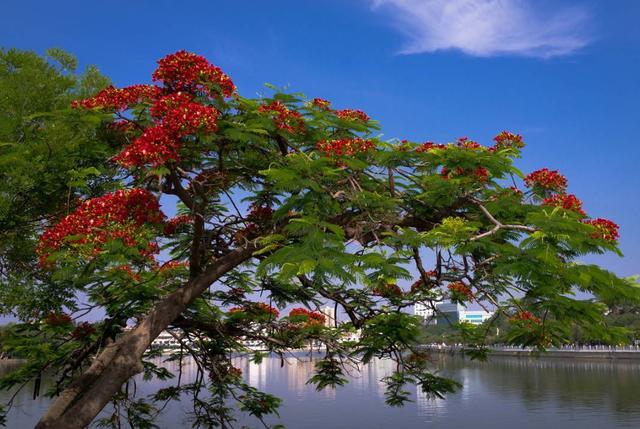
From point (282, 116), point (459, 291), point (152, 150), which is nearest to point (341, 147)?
point (282, 116)

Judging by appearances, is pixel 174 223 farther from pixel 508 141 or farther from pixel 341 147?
pixel 508 141

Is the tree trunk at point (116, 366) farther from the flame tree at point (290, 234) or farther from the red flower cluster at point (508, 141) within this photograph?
the red flower cluster at point (508, 141)

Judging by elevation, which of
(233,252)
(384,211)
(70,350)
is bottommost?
(70,350)

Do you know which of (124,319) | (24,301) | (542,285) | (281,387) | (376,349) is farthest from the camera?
(281,387)

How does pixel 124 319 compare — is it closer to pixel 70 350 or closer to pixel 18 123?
pixel 70 350

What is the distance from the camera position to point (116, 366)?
30.4ft

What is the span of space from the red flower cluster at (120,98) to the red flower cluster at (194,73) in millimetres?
640

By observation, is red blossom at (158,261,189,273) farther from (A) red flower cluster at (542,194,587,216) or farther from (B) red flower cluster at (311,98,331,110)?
A: (A) red flower cluster at (542,194,587,216)

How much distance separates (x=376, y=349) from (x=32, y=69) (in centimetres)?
865

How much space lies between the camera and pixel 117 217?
7.94 meters

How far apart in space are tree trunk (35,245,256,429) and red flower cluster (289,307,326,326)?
370 cm

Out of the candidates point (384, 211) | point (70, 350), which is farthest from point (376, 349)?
point (70, 350)

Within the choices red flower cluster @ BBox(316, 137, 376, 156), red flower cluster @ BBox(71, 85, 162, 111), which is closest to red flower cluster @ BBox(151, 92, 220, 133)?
red flower cluster @ BBox(71, 85, 162, 111)

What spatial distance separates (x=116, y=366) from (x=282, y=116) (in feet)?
15.6
